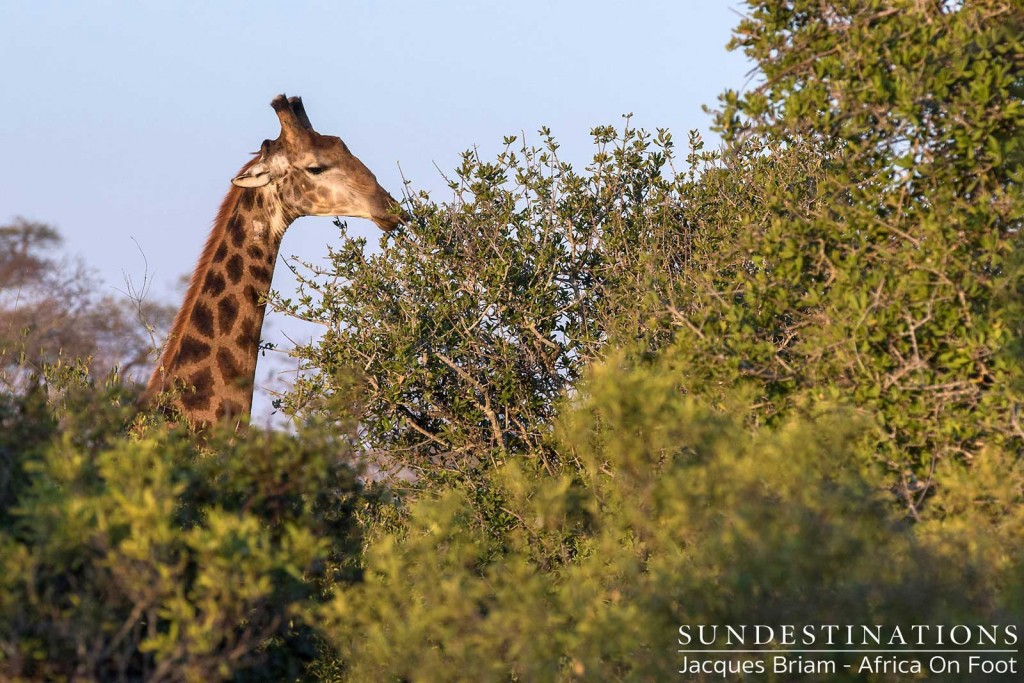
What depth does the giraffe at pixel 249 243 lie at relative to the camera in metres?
10.1

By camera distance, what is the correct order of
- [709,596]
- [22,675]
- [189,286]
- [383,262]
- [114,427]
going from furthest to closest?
1. [189,286]
2. [383,262]
3. [114,427]
4. [709,596]
5. [22,675]

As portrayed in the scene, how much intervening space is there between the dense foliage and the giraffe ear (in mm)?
1710

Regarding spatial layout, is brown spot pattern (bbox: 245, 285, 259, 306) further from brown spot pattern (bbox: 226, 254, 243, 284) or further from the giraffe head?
the giraffe head

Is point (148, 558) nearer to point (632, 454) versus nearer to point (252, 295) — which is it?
point (632, 454)

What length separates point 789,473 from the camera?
5555mm

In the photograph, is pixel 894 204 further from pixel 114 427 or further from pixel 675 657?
pixel 114 427

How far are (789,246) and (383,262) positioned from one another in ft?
13.3

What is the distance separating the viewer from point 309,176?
11.3 meters

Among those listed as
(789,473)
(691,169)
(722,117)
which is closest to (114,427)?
(789,473)

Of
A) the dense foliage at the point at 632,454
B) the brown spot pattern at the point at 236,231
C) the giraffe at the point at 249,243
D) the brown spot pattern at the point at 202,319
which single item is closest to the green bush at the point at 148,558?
the dense foliage at the point at 632,454

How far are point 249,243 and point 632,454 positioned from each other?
5.90 m

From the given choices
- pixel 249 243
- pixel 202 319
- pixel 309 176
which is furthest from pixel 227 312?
pixel 309 176

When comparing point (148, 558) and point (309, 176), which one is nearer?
point (148, 558)

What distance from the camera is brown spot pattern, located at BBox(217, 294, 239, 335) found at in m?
10.5
